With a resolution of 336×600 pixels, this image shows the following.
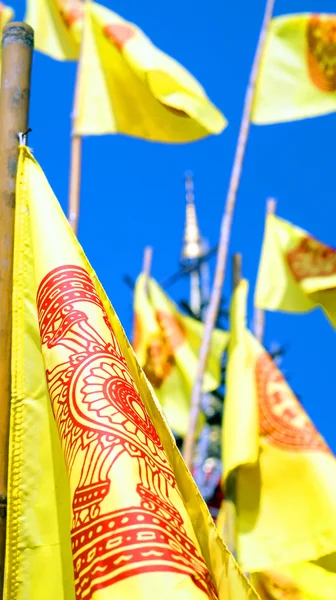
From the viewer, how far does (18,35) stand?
271cm

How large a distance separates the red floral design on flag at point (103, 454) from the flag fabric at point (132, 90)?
101 inches

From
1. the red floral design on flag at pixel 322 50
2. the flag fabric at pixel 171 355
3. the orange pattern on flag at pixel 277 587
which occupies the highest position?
the red floral design on flag at pixel 322 50

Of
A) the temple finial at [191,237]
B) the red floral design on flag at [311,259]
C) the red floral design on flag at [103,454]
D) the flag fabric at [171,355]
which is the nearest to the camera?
the red floral design on flag at [103,454]

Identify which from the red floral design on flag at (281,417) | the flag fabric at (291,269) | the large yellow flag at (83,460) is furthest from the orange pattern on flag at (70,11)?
the large yellow flag at (83,460)

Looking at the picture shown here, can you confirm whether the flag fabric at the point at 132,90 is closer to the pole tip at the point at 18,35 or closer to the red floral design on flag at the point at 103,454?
the pole tip at the point at 18,35

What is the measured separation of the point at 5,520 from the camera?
218cm

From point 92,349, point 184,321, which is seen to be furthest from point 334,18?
point 92,349

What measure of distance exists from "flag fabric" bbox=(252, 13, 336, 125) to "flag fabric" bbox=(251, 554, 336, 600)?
3.40 m

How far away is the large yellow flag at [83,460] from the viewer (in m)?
1.74

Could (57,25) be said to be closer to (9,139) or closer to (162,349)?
(162,349)

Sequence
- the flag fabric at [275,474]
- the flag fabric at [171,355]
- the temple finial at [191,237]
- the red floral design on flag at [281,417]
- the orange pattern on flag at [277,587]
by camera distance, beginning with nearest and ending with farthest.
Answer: the flag fabric at [275,474] → the orange pattern on flag at [277,587] → the red floral design on flag at [281,417] → the flag fabric at [171,355] → the temple finial at [191,237]

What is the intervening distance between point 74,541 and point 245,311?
3931mm

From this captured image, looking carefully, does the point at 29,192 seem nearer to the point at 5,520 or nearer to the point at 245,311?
the point at 5,520

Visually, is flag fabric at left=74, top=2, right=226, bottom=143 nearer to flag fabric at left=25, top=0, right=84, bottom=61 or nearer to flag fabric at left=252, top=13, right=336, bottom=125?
flag fabric at left=25, top=0, right=84, bottom=61
